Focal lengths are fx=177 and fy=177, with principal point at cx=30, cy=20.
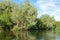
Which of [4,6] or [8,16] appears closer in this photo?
[8,16]

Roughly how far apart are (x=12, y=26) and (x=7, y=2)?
7.28 m

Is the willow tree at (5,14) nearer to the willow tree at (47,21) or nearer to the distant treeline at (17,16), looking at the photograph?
the distant treeline at (17,16)


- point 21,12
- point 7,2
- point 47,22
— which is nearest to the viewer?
point 21,12

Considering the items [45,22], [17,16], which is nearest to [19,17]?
[17,16]

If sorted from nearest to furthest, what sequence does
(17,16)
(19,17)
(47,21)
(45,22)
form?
(17,16), (19,17), (45,22), (47,21)

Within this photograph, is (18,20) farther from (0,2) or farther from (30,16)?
(0,2)

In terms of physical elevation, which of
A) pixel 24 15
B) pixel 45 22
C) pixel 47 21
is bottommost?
pixel 45 22

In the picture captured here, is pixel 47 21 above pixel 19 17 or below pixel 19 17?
below

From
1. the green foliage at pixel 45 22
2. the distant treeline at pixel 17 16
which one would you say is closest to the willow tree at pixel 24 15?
the distant treeline at pixel 17 16

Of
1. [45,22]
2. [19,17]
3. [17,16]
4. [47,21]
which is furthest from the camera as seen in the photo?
[47,21]

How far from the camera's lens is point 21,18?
49000mm

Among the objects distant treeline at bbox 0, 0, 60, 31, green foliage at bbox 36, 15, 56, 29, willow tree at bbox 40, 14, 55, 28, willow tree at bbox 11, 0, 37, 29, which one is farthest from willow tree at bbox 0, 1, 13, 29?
willow tree at bbox 40, 14, 55, 28

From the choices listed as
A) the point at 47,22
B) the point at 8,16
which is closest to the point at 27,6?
the point at 8,16

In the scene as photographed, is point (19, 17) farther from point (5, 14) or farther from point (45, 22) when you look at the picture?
point (45, 22)
